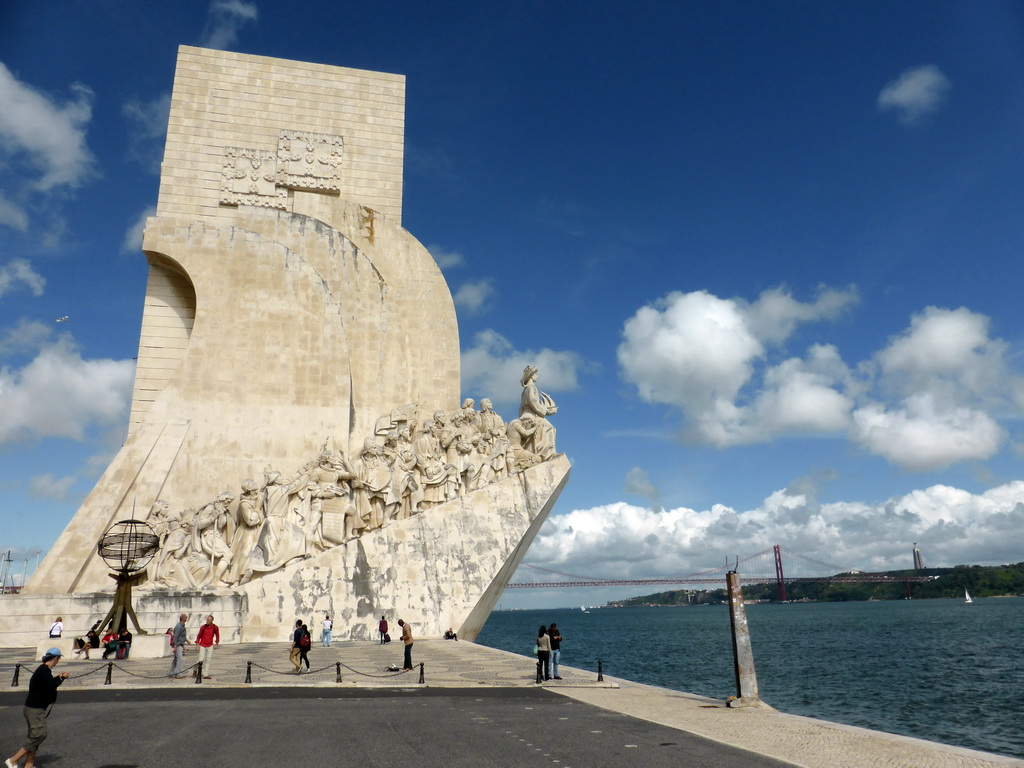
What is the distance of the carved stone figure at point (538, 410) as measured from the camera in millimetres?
15391

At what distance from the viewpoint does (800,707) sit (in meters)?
12.6

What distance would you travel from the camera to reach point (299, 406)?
15.9 metres

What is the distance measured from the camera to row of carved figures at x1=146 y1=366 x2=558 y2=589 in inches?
506

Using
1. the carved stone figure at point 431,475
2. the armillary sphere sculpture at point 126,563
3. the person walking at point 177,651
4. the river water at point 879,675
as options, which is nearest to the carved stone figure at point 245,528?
the armillary sphere sculpture at point 126,563

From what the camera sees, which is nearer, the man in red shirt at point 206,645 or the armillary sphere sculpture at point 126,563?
the man in red shirt at point 206,645

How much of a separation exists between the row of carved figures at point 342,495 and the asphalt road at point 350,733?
215 inches

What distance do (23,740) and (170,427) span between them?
10.5 metres

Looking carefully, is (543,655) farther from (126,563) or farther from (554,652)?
(126,563)

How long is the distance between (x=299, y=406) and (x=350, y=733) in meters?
11.2

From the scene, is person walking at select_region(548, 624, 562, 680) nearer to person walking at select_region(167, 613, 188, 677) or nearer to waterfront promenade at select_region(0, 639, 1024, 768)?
waterfront promenade at select_region(0, 639, 1024, 768)

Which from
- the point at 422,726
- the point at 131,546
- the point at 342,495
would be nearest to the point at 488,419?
the point at 342,495

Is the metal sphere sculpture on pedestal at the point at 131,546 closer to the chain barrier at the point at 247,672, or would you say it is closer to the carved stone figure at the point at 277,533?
the carved stone figure at the point at 277,533

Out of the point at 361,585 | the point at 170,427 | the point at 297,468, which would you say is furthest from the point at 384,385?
the point at 361,585

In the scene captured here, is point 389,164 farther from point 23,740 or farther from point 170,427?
point 23,740
